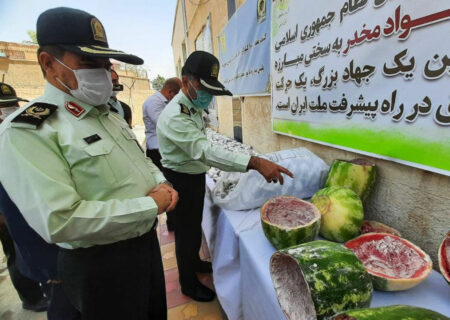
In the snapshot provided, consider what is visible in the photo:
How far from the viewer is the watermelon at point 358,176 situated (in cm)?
138

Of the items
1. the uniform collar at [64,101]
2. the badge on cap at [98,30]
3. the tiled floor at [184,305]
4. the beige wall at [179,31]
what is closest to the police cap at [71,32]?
the badge on cap at [98,30]

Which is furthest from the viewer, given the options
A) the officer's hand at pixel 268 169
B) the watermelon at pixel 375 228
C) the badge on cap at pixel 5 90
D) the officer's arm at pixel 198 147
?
the badge on cap at pixel 5 90

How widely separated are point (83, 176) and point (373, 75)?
5.43ft

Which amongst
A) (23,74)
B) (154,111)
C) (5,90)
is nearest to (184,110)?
(154,111)

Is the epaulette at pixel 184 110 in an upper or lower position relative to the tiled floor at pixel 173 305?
upper

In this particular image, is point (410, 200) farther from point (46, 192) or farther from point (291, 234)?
point (46, 192)

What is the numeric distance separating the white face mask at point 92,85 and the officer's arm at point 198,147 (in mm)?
671

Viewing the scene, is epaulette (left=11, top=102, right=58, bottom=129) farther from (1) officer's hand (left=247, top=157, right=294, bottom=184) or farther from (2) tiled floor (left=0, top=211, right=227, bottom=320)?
(2) tiled floor (left=0, top=211, right=227, bottom=320)

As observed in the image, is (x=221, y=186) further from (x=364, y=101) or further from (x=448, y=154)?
(x=448, y=154)

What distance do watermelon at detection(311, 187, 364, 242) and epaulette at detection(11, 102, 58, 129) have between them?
4.71ft

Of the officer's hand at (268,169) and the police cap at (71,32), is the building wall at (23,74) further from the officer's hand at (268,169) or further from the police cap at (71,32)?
the officer's hand at (268,169)

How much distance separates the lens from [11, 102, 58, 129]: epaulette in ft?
2.64

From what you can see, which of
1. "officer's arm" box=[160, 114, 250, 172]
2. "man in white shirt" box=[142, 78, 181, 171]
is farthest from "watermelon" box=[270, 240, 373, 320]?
"man in white shirt" box=[142, 78, 181, 171]

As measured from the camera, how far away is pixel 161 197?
1102 mm
